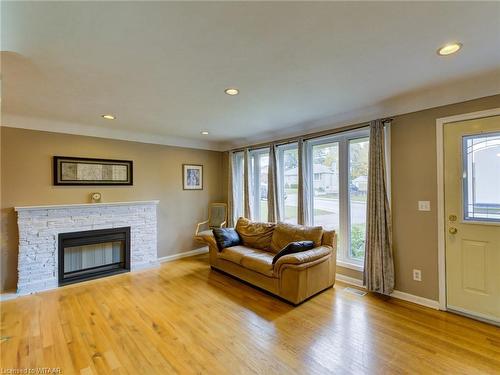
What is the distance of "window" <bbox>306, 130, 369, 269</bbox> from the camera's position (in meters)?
3.54

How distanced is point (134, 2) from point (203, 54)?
0.62m

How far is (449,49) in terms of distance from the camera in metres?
1.90

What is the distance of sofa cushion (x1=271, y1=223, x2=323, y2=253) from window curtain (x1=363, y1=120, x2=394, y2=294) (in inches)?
26.1

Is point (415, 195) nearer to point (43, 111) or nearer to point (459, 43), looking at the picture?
point (459, 43)

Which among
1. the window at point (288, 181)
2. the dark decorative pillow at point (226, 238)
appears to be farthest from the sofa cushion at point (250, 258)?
the window at point (288, 181)

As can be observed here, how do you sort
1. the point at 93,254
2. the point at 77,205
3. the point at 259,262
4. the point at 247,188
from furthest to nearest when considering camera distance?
the point at 247,188, the point at 93,254, the point at 77,205, the point at 259,262

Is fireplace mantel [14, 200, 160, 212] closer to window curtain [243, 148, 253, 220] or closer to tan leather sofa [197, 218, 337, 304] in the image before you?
tan leather sofa [197, 218, 337, 304]

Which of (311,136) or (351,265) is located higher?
(311,136)

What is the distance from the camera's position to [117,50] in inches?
73.0

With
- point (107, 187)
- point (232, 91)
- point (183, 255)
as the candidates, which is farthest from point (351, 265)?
point (107, 187)

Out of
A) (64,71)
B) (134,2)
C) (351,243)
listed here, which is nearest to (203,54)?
(134,2)

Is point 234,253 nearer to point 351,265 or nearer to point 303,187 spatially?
point 303,187

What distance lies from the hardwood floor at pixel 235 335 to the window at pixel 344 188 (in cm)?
74

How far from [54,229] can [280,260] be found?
344 centimetres
